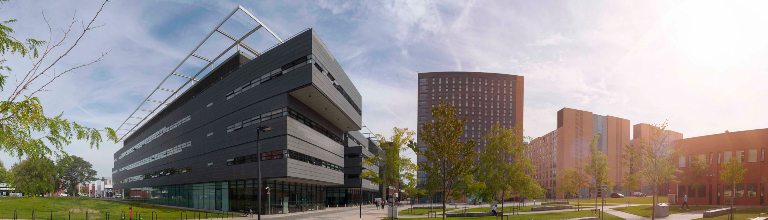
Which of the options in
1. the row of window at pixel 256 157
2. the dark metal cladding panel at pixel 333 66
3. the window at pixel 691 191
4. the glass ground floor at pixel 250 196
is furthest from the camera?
the window at pixel 691 191

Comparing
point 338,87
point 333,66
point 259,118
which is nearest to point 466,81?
point 338,87

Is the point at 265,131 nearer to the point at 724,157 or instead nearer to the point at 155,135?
the point at 724,157

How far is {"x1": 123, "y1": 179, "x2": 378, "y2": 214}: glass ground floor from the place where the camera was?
58.5 m

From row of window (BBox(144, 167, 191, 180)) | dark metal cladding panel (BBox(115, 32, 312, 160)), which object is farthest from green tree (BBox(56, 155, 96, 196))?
dark metal cladding panel (BBox(115, 32, 312, 160))

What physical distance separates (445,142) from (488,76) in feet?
521

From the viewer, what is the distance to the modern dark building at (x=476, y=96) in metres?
176

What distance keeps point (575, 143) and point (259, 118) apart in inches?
5479

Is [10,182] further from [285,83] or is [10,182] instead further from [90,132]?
[285,83]

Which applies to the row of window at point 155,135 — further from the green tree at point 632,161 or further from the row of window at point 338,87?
the green tree at point 632,161

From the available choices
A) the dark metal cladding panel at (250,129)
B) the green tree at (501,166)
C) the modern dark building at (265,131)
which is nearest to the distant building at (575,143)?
the modern dark building at (265,131)

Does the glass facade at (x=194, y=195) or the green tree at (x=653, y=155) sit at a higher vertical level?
the green tree at (x=653, y=155)

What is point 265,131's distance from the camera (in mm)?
46438

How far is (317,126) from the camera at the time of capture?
68.2 meters

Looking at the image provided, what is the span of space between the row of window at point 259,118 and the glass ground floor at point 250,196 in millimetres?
6825
